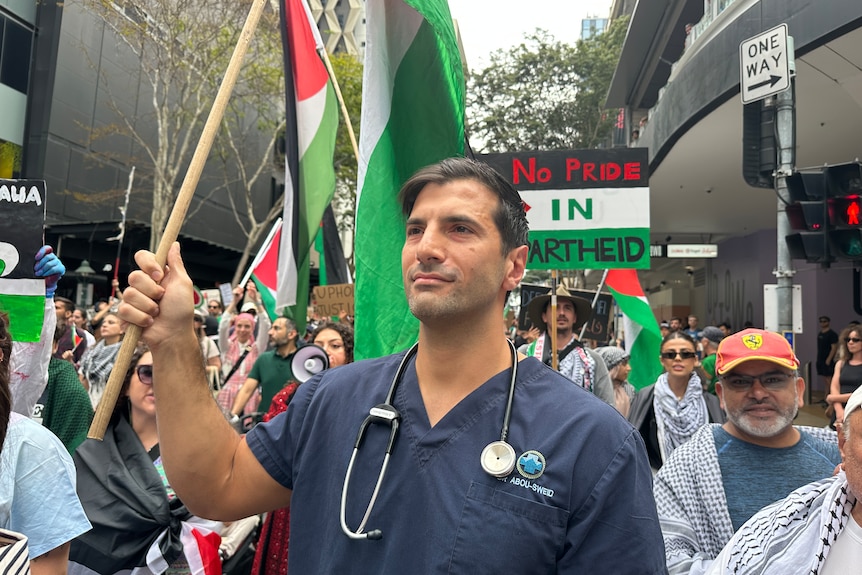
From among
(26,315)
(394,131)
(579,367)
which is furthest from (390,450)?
(579,367)

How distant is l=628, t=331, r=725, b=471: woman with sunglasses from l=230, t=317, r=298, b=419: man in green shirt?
3.03 m

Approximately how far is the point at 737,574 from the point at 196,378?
157cm

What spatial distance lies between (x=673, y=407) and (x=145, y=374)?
3.13 meters

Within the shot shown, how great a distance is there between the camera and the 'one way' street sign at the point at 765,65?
22.7ft

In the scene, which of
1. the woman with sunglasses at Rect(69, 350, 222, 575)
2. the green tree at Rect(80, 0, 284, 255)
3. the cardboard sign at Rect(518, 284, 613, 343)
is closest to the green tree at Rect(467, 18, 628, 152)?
the green tree at Rect(80, 0, 284, 255)

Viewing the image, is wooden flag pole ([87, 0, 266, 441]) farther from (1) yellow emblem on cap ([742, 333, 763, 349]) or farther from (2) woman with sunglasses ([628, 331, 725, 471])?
(2) woman with sunglasses ([628, 331, 725, 471])

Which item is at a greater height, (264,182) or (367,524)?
(264,182)

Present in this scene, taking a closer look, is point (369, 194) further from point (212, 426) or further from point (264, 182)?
point (264, 182)

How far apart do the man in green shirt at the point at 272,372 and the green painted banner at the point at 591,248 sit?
91.8 inches

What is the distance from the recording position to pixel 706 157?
645 inches

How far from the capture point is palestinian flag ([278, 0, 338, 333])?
4762 mm

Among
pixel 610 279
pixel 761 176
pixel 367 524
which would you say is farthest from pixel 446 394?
pixel 610 279

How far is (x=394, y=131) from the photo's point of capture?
367 cm

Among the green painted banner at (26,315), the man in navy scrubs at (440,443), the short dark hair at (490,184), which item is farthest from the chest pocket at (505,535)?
the green painted banner at (26,315)
